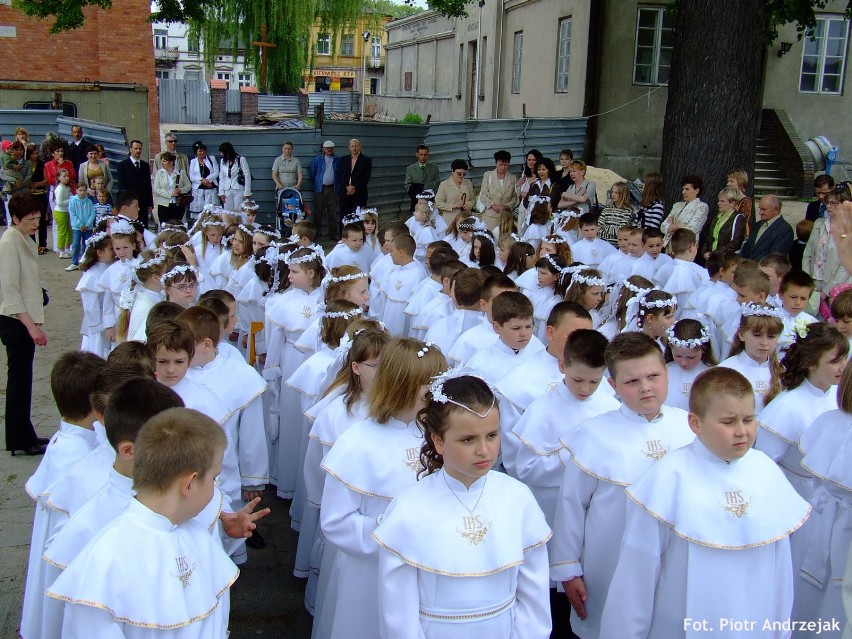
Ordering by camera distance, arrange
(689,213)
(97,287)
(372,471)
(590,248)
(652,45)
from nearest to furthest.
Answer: (372,471) < (97,287) < (590,248) < (689,213) < (652,45)

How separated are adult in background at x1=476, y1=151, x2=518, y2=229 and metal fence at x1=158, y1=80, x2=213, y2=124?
37479 millimetres

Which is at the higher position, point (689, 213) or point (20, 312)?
point (689, 213)

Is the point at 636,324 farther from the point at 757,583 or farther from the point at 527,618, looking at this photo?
the point at 527,618

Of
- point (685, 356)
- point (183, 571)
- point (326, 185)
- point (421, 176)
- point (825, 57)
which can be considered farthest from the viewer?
point (825, 57)

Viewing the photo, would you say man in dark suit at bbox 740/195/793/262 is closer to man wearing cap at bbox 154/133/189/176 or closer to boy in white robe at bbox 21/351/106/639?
boy in white robe at bbox 21/351/106/639

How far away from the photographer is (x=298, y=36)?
2648cm

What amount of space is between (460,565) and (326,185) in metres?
13.3

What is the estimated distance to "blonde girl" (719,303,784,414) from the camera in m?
5.13

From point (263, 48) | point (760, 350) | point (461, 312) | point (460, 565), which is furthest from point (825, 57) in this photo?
point (460, 565)

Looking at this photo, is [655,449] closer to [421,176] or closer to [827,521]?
[827,521]

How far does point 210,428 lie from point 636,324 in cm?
393

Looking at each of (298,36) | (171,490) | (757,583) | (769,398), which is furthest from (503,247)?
(298,36)

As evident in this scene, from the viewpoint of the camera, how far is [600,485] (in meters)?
3.92

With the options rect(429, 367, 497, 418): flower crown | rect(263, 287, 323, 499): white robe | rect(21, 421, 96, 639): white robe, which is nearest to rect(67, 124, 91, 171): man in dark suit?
rect(263, 287, 323, 499): white robe
